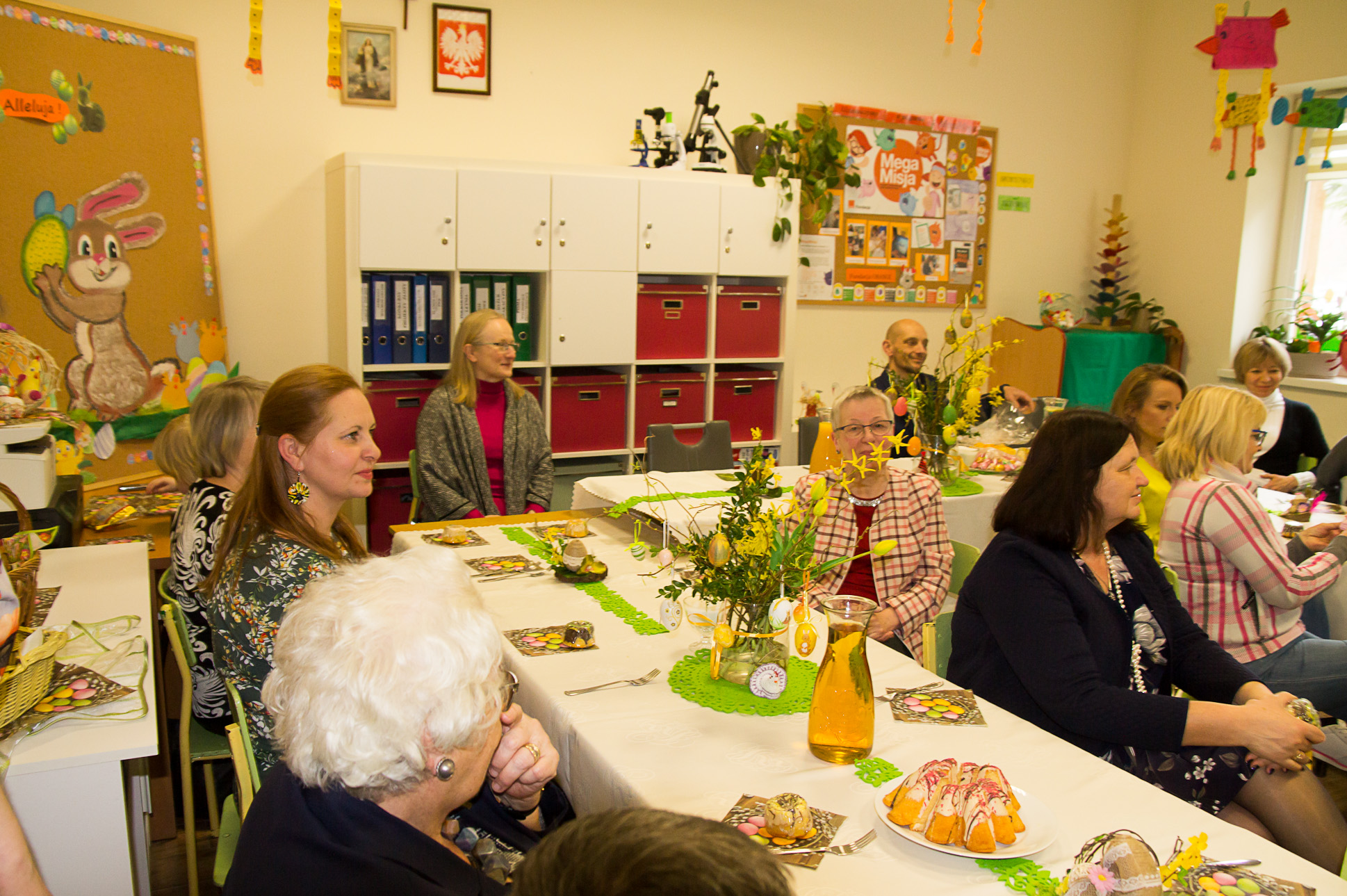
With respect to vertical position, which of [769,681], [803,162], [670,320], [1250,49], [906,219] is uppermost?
[1250,49]

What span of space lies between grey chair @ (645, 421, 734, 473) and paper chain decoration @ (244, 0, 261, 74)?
2217mm

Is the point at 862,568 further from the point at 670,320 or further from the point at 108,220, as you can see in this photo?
the point at 108,220

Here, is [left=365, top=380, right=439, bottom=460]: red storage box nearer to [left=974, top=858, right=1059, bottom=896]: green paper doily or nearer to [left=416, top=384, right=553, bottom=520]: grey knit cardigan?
[left=416, top=384, right=553, bottom=520]: grey knit cardigan

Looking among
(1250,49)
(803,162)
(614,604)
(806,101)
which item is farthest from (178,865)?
(1250,49)

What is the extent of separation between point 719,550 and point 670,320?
3.05 m

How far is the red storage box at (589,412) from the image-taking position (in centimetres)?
447

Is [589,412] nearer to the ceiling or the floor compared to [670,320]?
nearer to the floor

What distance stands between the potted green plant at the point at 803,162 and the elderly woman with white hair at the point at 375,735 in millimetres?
3906

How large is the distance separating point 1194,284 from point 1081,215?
850 mm

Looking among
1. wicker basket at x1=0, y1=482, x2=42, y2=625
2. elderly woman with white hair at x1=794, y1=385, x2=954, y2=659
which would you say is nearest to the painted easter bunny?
wicker basket at x1=0, y1=482, x2=42, y2=625

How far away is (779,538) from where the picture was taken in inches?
67.9

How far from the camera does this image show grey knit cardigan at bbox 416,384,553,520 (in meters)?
3.72

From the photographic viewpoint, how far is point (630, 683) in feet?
5.93

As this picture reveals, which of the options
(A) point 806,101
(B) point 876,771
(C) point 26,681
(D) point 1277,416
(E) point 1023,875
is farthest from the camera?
(A) point 806,101
